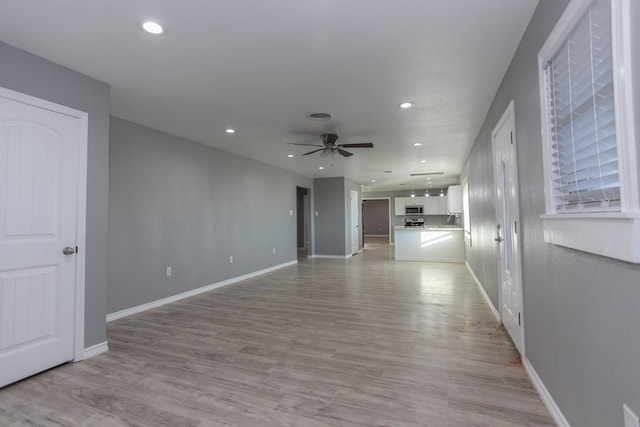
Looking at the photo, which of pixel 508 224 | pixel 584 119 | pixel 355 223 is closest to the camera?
pixel 584 119

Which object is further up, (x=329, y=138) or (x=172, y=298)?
(x=329, y=138)

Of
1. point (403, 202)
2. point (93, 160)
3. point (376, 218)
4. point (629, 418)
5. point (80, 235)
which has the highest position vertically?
point (403, 202)

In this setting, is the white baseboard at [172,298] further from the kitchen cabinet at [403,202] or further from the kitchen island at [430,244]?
the kitchen cabinet at [403,202]

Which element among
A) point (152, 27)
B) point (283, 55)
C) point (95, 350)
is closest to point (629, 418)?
point (283, 55)

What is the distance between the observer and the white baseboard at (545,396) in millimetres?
1650

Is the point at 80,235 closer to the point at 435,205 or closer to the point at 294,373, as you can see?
the point at 294,373

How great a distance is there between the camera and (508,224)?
2.80 metres

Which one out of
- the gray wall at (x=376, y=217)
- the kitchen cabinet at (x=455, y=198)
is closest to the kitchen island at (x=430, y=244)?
the kitchen cabinet at (x=455, y=198)

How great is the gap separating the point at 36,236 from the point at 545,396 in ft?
12.1

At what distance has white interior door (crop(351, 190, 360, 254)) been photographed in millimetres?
9875

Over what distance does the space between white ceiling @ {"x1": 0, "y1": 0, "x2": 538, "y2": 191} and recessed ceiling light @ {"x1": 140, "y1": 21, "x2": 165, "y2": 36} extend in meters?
0.06

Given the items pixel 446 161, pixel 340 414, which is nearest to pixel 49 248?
pixel 340 414

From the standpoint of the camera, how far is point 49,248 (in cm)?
244

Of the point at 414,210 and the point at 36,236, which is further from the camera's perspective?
the point at 414,210
